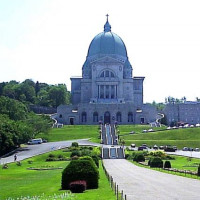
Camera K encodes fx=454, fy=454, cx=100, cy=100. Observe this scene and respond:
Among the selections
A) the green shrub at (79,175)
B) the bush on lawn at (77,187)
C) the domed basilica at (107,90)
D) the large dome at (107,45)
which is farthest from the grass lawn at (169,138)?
the bush on lawn at (77,187)

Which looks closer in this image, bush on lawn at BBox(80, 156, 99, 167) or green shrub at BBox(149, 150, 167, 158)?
bush on lawn at BBox(80, 156, 99, 167)

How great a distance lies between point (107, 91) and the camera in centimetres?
13712

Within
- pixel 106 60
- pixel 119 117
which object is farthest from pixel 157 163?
pixel 106 60

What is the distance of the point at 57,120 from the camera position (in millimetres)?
123812

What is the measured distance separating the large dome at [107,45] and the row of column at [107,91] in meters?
11.9

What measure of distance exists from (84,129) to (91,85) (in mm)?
40236

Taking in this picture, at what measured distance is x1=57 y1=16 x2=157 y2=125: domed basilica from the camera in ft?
407

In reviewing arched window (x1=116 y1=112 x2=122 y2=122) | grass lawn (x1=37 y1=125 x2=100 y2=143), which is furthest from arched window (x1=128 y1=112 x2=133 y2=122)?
grass lawn (x1=37 y1=125 x2=100 y2=143)

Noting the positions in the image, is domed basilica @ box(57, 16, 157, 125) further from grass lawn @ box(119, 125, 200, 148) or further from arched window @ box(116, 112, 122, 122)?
grass lawn @ box(119, 125, 200, 148)

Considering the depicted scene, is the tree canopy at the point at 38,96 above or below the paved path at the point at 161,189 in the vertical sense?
above

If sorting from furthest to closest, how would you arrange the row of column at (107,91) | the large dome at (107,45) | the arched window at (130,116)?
the large dome at (107,45), the row of column at (107,91), the arched window at (130,116)

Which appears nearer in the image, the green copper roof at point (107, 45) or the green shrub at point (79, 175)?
the green shrub at point (79, 175)

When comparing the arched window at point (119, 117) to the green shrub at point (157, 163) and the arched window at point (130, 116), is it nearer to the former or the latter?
the arched window at point (130, 116)

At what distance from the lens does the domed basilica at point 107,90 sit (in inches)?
4889
